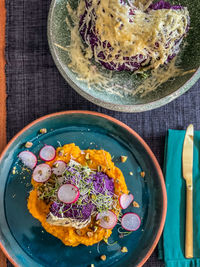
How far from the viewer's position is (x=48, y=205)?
51.8 inches

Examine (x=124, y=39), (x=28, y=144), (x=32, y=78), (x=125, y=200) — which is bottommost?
(x=125, y=200)

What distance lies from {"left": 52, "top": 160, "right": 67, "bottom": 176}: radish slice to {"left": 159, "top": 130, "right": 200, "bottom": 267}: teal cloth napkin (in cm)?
41

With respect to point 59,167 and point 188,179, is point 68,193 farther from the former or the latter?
point 188,179

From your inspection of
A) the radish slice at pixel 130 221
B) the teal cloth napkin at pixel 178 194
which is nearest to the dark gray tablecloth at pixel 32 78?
the teal cloth napkin at pixel 178 194

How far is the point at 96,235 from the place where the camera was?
1.30m

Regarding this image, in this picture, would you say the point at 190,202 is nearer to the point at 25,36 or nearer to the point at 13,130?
the point at 13,130

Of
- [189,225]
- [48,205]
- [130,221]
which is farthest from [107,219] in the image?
[189,225]

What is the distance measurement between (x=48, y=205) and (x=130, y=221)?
325mm

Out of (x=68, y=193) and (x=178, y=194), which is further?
(x=178, y=194)

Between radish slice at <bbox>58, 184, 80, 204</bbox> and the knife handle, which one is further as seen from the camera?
the knife handle

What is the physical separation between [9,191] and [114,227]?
44 cm

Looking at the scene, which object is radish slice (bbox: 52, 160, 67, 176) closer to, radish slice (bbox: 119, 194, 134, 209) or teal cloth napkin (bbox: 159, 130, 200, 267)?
radish slice (bbox: 119, 194, 134, 209)

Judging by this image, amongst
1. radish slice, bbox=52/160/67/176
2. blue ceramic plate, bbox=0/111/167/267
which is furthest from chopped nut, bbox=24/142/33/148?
radish slice, bbox=52/160/67/176

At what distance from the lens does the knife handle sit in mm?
1354
